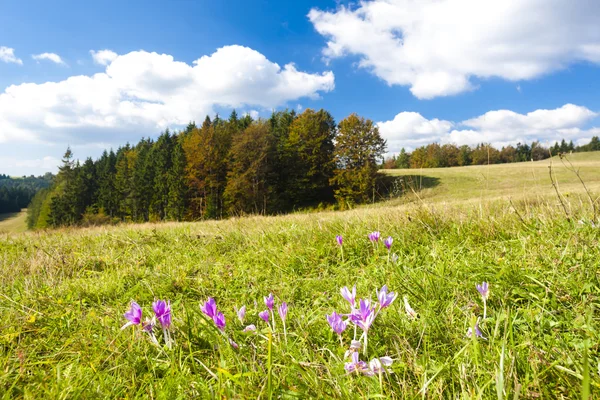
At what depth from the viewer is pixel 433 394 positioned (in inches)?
42.5

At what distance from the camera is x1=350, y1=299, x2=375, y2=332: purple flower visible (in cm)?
126

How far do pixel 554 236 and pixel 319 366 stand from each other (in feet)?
8.83

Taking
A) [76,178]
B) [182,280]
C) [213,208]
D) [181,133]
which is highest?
[181,133]

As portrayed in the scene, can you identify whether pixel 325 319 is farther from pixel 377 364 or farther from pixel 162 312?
pixel 162 312

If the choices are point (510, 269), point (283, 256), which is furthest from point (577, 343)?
point (283, 256)

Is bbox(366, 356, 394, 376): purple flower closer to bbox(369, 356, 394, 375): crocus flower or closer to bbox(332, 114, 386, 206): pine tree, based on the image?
bbox(369, 356, 394, 375): crocus flower

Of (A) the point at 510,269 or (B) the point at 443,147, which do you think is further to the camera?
(B) the point at 443,147

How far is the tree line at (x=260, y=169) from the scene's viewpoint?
3888 cm

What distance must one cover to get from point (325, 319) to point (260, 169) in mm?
38003

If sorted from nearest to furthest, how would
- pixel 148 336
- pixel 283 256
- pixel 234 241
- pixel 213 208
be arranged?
1. pixel 148 336
2. pixel 283 256
3. pixel 234 241
4. pixel 213 208

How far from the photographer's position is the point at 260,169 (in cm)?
3919

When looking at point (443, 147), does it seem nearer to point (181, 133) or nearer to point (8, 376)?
point (181, 133)

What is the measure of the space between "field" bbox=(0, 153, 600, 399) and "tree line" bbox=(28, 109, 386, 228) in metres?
29.5

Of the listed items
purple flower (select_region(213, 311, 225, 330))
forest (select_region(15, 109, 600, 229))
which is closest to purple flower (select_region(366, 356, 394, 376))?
purple flower (select_region(213, 311, 225, 330))
